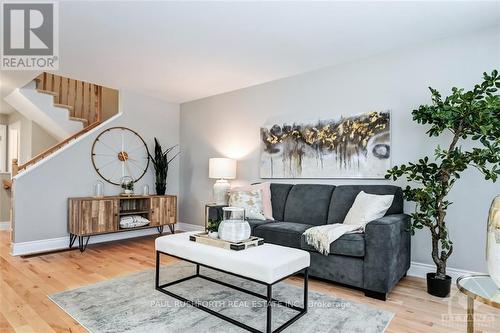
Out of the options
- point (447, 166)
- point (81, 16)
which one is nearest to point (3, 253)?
point (81, 16)

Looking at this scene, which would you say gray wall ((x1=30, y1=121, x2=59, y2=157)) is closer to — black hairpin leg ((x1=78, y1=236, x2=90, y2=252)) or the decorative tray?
black hairpin leg ((x1=78, y1=236, x2=90, y2=252))

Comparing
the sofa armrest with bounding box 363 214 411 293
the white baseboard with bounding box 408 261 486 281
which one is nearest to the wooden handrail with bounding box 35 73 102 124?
the sofa armrest with bounding box 363 214 411 293

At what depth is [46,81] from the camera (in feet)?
15.7

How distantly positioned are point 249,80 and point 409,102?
6.84 feet

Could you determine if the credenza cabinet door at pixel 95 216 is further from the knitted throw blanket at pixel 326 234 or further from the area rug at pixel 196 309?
the knitted throw blanket at pixel 326 234

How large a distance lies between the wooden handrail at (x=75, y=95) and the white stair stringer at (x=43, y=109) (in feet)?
0.33

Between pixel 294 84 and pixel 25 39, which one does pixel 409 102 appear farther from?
pixel 25 39

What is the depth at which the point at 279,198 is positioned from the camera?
3787 millimetres

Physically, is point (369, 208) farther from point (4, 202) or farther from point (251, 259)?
point (4, 202)

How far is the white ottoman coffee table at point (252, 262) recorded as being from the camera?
6.01ft

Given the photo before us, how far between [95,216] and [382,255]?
354 cm

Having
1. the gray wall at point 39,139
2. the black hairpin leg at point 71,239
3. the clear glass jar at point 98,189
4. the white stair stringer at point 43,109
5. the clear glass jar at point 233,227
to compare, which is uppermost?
the white stair stringer at point 43,109

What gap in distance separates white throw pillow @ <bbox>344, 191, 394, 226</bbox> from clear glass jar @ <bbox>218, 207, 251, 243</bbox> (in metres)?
1.19

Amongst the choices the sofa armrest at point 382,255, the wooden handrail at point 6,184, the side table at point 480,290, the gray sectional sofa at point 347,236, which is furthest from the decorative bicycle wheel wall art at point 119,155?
the side table at point 480,290
